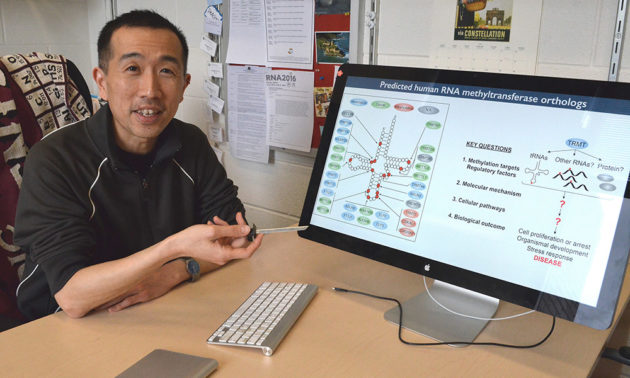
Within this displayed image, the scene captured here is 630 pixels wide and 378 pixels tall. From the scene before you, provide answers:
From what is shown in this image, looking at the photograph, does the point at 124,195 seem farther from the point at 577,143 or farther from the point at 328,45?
the point at 577,143

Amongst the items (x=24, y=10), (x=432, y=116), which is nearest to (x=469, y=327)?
(x=432, y=116)

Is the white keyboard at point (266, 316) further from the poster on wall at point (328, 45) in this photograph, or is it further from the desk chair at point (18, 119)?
the poster on wall at point (328, 45)

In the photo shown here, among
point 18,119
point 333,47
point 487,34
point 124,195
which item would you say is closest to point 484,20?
point 487,34

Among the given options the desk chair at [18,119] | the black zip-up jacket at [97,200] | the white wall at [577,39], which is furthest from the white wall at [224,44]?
the desk chair at [18,119]

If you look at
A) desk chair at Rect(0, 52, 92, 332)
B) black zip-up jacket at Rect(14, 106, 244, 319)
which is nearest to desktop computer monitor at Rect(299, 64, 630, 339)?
black zip-up jacket at Rect(14, 106, 244, 319)

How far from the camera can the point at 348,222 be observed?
1022 millimetres

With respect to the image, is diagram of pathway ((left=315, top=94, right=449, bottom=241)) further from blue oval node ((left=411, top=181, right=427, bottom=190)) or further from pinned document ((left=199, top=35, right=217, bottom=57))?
pinned document ((left=199, top=35, right=217, bottom=57))

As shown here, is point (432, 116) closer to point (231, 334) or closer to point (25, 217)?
point (231, 334)

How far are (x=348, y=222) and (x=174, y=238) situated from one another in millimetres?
340

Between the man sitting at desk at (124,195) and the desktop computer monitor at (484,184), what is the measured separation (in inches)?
10.3

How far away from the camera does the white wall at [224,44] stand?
130 centimetres

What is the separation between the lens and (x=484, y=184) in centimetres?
88

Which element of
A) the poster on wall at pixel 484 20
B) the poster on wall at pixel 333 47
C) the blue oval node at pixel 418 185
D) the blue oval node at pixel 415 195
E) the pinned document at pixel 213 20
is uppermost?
the pinned document at pixel 213 20

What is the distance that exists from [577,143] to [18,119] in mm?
1373
